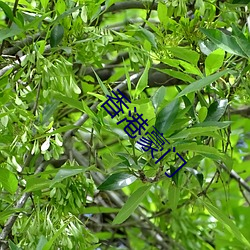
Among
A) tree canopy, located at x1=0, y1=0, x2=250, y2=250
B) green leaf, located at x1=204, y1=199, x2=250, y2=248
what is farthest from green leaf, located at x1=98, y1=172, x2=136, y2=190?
green leaf, located at x1=204, y1=199, x2=250, y2=248

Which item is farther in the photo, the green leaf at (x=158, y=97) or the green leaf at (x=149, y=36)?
the green leaf at (x=149, y=36)

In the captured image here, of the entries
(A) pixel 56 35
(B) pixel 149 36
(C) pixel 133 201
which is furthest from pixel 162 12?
(C) pixel 133 201

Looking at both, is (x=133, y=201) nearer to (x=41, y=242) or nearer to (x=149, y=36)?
(x=41, y=242)

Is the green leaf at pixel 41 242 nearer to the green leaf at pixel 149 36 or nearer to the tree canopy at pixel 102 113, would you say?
the tree canopy at pixel 102 113

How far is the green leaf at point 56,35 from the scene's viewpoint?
88 centimetres

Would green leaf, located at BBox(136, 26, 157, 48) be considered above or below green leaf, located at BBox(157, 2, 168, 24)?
below

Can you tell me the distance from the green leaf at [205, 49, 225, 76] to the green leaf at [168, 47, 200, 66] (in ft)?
0.06

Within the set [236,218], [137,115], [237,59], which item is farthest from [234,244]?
[137,115]

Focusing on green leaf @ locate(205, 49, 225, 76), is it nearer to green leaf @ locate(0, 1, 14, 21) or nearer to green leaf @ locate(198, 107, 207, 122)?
green leaf @ locate(198, 107, 207, 122)

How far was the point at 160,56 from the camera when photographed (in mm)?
932

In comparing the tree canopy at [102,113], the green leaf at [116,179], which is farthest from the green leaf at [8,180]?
the green leaf at [116,179]

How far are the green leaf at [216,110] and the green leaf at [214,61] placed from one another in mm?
47

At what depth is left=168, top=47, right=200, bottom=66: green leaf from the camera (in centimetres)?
85

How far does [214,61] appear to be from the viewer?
0.87 m
